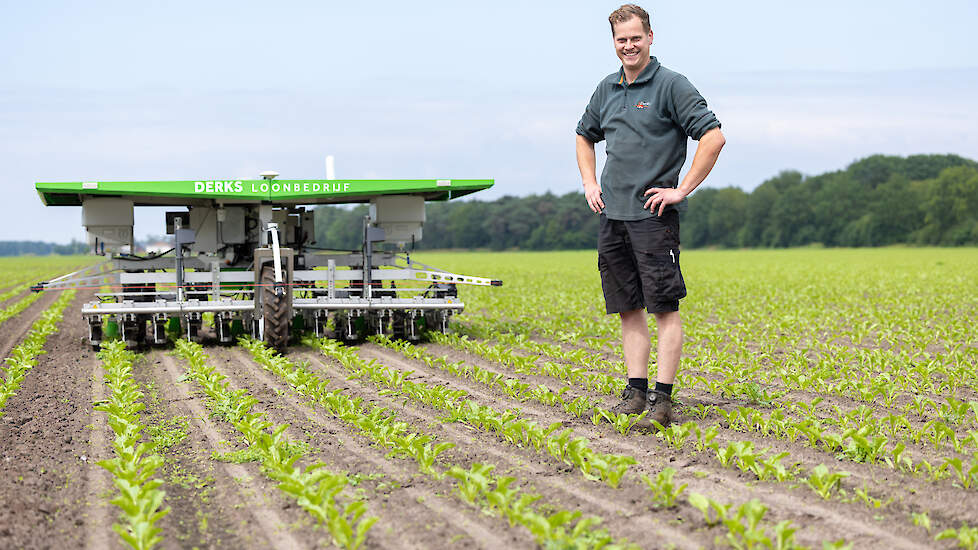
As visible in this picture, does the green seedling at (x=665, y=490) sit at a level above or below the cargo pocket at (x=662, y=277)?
below

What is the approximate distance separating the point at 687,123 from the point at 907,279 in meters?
21.7

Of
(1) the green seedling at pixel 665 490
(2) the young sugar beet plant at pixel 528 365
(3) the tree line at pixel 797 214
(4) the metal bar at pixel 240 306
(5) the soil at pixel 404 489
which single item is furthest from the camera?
(3) the tree line at pixel 797 214

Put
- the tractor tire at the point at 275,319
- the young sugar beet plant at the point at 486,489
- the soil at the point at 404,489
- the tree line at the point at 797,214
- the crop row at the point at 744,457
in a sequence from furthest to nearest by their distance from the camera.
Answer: the tree line at the point at 797,214 < the tractor tire at the point at 275,319 < the crop row at the point at 744,457 < the soil at the point at 404,489 < the young sugar beet plant at the point at 486,489

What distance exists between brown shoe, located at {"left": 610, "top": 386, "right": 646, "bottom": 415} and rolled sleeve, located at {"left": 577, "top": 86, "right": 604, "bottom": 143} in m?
1.59

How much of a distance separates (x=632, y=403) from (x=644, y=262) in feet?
2.98

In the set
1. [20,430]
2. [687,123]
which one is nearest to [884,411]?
[687,123]

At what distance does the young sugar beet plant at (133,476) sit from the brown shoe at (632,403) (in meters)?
2.64

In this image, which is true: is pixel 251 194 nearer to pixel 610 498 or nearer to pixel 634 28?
pixel 634 28

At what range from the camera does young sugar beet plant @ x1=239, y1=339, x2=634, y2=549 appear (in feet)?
10.5

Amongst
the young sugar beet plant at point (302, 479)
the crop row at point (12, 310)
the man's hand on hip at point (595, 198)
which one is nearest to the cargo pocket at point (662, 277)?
the man's hand on hip at point (595, 198)

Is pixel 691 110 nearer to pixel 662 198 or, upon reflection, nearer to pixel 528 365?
pixel 662 198

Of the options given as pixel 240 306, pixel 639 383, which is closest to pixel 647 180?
pixel 639 383

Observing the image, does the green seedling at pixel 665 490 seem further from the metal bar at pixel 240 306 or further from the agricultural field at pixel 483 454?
the metal bar at pixel 240 306

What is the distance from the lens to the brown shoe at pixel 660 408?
499cm
